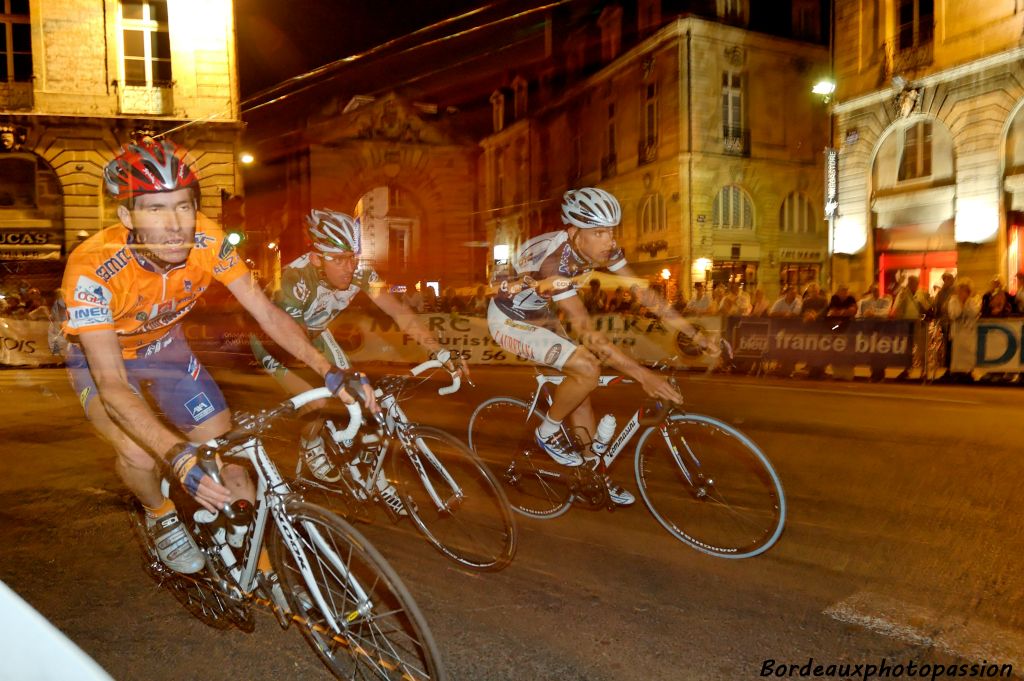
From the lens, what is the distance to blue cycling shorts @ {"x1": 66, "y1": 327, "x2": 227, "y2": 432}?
146 inches

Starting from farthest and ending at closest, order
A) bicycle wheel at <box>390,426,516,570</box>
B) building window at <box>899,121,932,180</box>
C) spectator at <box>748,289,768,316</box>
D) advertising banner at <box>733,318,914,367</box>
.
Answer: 1. building window at <box>899,121,932,180</box>
2. spectator at <box>748,289,768,316</box>
3. advertising banner at <box>733,318,914,367</box>
4. bicycle wheel at <box>390,426,516,570</box>

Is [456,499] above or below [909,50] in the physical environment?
below

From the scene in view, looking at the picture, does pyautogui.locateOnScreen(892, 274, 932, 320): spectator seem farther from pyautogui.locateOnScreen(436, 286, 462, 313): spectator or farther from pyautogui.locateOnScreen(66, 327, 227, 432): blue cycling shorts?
pyautogui.locateOnScreen(66, 327, 227, 432): blue cycling shorts

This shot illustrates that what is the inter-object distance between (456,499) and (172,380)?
1.65 meters

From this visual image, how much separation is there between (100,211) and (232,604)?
29341 millimetres

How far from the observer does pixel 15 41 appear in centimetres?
2797

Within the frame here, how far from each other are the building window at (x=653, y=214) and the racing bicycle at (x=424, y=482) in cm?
2780

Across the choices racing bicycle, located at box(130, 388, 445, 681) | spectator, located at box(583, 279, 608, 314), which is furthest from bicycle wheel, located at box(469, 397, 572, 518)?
spectator, located at box(583, 279, 608, 314)

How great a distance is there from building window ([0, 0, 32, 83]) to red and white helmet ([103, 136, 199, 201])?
99.4 feet

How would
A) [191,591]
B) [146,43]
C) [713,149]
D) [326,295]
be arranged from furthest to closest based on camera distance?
1. [713,149]
2. [146,43]
3. [326,295]
4. [191,591]

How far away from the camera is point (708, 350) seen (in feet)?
15.0

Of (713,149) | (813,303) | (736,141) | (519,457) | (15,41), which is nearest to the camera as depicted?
(519,457)

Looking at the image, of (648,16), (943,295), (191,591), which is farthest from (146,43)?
(191,591)

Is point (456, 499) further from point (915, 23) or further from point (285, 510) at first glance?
point (915, 23)
